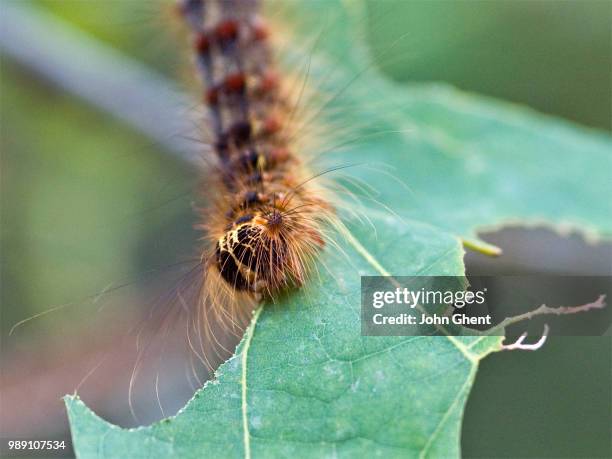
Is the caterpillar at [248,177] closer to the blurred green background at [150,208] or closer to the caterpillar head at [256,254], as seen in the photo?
the caterpillar head at [256,254]

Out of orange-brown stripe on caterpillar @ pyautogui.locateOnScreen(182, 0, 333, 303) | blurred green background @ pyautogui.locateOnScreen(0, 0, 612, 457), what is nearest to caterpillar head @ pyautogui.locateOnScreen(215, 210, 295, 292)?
orange-brown stripe on caterpillar @ pyautogui.locateOnScreen(182, 0, 333, 303)

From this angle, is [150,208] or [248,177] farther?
[150,208]

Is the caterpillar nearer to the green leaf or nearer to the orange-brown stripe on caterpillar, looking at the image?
the orange-brown stripe on caterpillar

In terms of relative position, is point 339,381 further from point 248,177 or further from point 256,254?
point 248,177

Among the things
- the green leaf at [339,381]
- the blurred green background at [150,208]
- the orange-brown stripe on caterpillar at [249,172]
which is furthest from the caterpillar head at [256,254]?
the blurred green background at [150,208]

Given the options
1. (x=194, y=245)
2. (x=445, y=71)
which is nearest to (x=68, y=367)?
(x=194, y=245)

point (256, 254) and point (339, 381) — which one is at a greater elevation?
point (256, 254)

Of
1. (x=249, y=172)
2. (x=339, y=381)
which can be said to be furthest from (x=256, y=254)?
(x=249, y=172)
